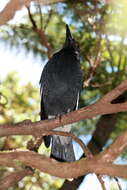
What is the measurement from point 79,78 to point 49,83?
0.32 metres

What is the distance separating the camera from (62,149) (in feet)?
14.0

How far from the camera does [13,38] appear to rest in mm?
5641

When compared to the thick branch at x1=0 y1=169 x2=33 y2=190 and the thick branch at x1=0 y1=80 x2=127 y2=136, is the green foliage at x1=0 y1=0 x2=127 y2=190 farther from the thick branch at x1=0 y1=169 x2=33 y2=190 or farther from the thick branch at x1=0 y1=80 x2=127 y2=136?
the thick branch at x1=0 y1=80 x2=127 y2=136

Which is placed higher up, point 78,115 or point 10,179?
point 78,115

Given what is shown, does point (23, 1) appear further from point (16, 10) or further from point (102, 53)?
point (102, 53)

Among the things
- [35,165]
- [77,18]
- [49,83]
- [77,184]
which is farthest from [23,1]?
[77,18]

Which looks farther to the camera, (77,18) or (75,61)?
(77,18)

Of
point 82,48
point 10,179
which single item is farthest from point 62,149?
point 82,48

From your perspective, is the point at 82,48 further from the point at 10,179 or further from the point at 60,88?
the point at 10,179

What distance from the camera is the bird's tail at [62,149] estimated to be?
4.11m

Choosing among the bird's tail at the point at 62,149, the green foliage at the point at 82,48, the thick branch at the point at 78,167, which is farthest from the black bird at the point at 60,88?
the thick branch at the point at 78,167

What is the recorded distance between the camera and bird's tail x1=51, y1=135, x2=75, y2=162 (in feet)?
13.5

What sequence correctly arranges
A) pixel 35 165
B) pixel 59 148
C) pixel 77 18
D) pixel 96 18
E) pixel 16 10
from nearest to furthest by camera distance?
pixel 16 10, pixel 35 165, pixel 59 148, pixel 96 18, pixel 77 18

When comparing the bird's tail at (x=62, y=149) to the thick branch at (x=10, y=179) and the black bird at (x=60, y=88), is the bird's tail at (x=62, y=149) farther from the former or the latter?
the thick branch at (x=10, y=179)
